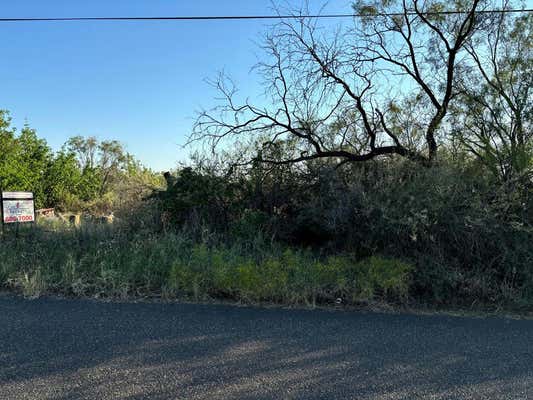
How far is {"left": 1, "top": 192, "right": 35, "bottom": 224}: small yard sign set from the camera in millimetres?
8070

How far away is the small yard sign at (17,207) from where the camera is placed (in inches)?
318

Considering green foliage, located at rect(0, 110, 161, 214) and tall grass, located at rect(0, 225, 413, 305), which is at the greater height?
green foliage, located at rect(0, 110, 161, 214)

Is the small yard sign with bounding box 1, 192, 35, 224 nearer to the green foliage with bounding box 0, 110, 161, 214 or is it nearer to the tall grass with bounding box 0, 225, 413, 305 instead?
the tall grass with bounding box 0, 225, 413, 305

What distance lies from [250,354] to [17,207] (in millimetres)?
7054

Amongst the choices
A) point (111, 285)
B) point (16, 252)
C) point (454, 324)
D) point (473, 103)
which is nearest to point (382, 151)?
point (473, 103)

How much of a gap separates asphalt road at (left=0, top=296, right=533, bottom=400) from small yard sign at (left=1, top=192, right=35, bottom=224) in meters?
3.70

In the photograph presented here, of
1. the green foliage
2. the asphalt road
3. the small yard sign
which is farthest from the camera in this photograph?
the green foliage

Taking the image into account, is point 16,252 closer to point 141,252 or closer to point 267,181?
point 141,252

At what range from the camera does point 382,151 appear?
8.88 meters

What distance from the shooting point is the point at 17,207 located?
27.3 ft

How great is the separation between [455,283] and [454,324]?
1.13 m

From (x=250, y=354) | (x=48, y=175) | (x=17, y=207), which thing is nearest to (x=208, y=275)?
(x=250, y=354)

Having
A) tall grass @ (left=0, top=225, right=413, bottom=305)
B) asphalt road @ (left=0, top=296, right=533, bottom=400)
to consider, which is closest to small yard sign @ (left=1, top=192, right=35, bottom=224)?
tall grass @ (left=0, top=225, right=413, bottom=305)

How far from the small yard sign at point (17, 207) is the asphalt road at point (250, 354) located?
370 centimetres
